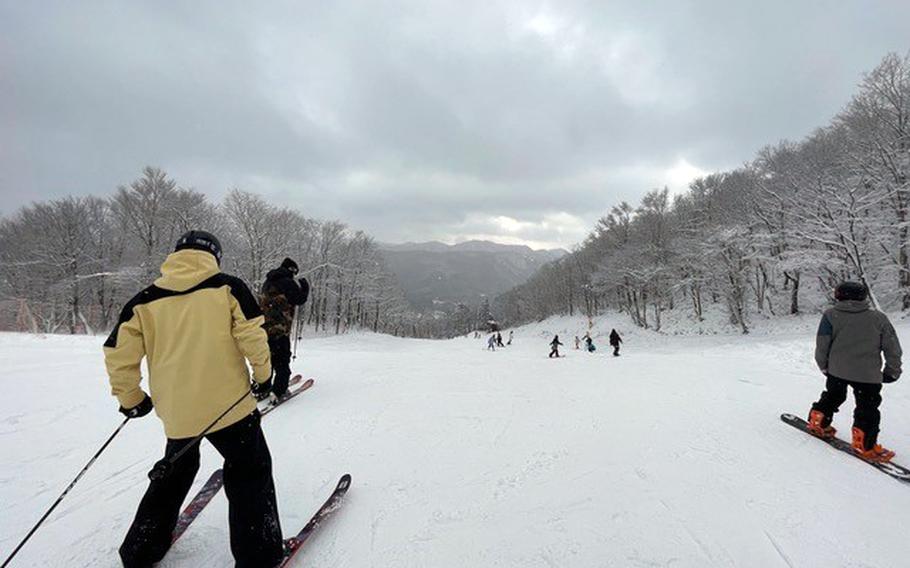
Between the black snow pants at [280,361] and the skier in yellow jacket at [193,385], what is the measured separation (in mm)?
3257

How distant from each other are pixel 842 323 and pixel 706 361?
7.40m

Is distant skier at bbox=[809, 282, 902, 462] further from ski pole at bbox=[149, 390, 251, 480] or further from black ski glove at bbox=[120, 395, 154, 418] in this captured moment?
black ski glove at bbox=[120, 395, 154, 418]

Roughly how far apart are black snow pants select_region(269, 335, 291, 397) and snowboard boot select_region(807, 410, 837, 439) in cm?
732

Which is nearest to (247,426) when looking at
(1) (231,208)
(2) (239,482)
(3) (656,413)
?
(2) (239,482)

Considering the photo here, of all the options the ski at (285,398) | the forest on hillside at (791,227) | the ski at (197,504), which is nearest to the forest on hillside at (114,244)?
the ski at (285,398)

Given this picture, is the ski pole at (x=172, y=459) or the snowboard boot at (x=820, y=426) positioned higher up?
the ski pole at (x=172, y=459)

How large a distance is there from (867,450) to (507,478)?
13.5ft

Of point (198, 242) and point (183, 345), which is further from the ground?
point (198, 242)

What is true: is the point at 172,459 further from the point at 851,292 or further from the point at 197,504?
the point at 851,292

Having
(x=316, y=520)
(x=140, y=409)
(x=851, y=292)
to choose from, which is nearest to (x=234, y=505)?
(x=316, y=520)

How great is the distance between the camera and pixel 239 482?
2504 millimetres

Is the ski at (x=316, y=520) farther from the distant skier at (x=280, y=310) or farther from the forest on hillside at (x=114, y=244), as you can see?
the forest on hillside at (x=114, y=244)

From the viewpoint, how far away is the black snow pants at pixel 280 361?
5.80 meters

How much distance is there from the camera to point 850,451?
14.1 ft
